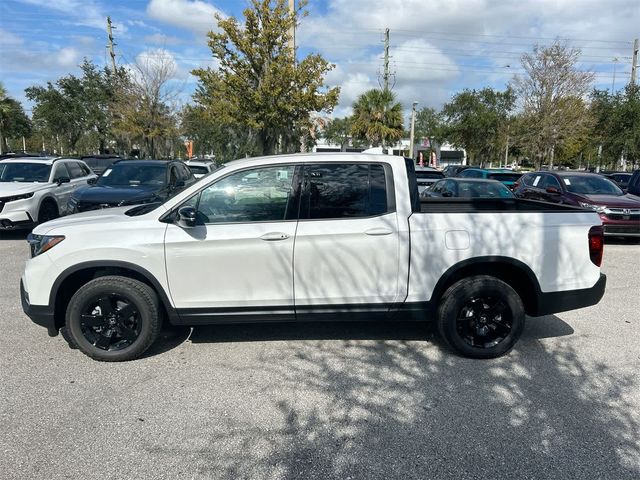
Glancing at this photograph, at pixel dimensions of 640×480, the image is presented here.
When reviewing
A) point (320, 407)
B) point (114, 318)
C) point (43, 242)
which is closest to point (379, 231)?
point (320, 407)

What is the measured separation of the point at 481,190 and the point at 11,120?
46333mm

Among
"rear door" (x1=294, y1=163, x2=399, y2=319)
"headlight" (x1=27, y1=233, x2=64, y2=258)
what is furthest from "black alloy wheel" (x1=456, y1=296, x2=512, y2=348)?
"headlight" (x1=27, y1=233, x2=64, y2=258)

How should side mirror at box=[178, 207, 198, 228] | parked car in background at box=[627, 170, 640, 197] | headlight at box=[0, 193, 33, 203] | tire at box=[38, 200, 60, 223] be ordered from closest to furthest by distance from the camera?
side mirror at box=[178, 207, 198, 228] < headlight at box=[0, 193, 33, 203] < tire at box=[38, 200, 60, 223] < parked car in background at box=[627, 170, 640, 197]

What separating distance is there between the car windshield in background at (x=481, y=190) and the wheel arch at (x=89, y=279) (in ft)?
28.5

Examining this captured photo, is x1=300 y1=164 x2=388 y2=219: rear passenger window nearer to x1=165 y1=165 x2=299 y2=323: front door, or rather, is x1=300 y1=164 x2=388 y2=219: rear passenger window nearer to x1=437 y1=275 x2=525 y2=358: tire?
x1=165 y1=165 x2=299 y2=323: front door

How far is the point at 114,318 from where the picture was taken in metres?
4.08

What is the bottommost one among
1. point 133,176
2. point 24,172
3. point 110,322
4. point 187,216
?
point 110,322

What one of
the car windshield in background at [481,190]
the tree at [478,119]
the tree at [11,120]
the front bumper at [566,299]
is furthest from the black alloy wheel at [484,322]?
the tree at [11,120]

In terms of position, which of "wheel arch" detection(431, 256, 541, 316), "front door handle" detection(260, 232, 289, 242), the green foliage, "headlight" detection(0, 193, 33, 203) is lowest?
"wheel arch" detection(431, 256, 541, 316)

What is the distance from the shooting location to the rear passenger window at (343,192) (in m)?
4.12

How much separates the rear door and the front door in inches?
5.2

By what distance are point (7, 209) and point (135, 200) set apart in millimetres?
3405

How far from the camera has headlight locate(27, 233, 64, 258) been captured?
4.00 metres

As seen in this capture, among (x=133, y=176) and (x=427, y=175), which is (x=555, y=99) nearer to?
(x=427, y=175)
